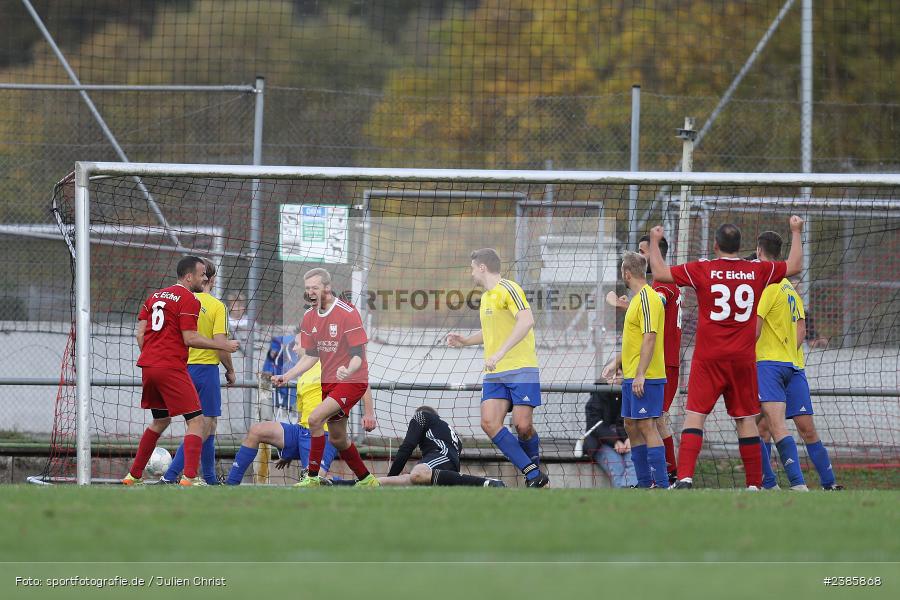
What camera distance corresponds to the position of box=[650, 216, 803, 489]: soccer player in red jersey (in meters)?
7.73

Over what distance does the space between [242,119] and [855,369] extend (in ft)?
25.0

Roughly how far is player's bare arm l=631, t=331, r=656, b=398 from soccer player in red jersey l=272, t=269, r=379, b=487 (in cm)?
212

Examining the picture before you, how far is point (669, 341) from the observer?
348 inches

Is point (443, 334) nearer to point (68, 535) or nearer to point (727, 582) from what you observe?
point (68, 535)

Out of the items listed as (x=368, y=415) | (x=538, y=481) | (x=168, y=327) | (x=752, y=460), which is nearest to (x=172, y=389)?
(x=168, y=327)

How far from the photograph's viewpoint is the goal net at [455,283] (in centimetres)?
991

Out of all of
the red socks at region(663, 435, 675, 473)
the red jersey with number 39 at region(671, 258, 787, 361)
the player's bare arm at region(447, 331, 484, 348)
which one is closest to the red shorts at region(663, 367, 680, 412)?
the red socks at region(663, 435, 675, 473)

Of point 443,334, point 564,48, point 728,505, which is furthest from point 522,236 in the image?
point 564,48

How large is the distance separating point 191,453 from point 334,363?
1.31 metres

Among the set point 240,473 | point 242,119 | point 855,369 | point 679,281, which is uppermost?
point 242,119

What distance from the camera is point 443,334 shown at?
10.0 m

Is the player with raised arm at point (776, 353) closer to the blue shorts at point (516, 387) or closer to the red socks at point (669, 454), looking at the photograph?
the red socks at point (669, 454)

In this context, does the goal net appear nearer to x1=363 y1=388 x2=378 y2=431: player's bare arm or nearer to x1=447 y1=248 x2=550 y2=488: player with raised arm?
x1=363 y1=388 x2=378 y2=431: player's bare arm

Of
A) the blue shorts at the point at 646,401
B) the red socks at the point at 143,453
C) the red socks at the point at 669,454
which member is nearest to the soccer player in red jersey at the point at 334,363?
the red socks at the point at 143,453
